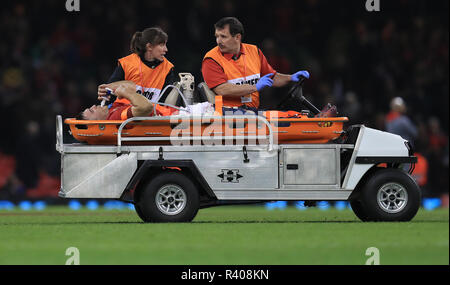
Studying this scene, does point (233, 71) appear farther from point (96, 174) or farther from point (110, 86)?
point (96, 174)

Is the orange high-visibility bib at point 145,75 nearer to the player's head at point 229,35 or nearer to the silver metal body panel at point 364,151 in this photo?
the player's head at point 229,35

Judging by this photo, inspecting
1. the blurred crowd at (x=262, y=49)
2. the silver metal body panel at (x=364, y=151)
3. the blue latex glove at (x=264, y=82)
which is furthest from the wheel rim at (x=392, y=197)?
the blurred crowd at (x=262, y=49)

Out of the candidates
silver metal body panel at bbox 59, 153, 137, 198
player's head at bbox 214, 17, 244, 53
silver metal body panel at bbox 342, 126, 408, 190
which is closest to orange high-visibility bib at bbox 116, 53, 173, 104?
player's head at bbox 214, 17, 244, 53

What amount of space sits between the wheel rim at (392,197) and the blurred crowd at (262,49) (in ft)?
25.4

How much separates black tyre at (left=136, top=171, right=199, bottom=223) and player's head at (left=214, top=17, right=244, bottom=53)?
61.6 inches

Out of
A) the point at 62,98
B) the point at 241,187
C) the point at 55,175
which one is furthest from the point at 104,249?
the point at 62,98

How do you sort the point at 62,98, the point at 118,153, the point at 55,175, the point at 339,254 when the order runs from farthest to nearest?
the point at 62,98, the point at 55,175, the point at 118,153, the point at 339,254

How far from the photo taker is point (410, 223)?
38.9ft

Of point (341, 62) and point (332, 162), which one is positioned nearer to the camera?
point (332, 162)

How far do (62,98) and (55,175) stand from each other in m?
1.92

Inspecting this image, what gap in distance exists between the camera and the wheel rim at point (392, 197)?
11984 millimetres

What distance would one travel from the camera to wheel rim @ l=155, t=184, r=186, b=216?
1181cm

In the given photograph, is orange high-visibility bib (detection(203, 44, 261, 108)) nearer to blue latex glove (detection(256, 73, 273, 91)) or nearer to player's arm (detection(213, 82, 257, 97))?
player's arm (detection(213, 82, 257, 97))

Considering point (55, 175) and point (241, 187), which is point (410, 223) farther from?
point (55, 175)
